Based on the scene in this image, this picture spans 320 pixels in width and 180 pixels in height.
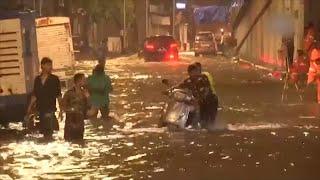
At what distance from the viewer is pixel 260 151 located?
12750 mm

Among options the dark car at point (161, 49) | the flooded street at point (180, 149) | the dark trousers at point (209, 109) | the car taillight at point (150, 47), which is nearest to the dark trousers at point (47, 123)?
the flooded street at point (180, 149)

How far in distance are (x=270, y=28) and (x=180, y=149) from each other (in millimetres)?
27979

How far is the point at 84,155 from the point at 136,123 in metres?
4.62

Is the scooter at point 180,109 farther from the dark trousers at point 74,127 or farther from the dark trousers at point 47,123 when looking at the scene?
the dark trousers at point 47,123

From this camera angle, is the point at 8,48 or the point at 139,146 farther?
the point at 8,48

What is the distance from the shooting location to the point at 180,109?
15.2 metres

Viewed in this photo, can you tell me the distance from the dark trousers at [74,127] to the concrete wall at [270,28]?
19.5m

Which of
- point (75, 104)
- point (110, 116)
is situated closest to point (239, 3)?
point (110, 116)

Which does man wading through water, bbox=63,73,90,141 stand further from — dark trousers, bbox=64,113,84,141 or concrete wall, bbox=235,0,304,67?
concrete wall, bbox=235,0,304,67

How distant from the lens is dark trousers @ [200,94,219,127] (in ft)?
50.5

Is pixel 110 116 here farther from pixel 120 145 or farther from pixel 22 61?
pixel 120 145

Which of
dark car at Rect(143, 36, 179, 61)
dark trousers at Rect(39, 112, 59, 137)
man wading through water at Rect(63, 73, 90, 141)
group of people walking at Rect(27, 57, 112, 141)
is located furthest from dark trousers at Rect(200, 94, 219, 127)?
dark car at Rect(143, 36, 179, 61)

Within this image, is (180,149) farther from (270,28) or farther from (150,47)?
(150,47)

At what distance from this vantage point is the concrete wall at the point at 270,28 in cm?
3350
